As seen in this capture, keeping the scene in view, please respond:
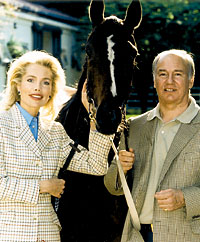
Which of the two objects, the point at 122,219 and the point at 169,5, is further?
the point at 169,5

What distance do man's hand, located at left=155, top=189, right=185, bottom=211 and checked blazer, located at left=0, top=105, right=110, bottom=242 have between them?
1.71ft

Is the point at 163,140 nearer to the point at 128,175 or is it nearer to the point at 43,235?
the point at 128,175

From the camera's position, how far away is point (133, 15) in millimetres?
2875

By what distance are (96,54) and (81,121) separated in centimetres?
67

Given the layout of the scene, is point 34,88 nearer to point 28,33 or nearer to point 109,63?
point 109,63

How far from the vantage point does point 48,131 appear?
110 inches

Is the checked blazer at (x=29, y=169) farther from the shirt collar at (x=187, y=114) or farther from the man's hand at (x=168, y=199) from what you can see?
the man's hand at (x=168, y=199)

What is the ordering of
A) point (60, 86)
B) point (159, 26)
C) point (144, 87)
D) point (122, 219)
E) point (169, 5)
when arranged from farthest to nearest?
point (169, 5)
point (159, 26)
point (144, 87)
point (122, 219)
point (60, 86)

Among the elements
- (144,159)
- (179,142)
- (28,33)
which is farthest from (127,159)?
(28,33)

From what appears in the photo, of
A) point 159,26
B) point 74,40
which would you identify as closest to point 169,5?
point 159,26

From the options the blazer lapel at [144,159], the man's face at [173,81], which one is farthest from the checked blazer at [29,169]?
the man's face at [173,81]

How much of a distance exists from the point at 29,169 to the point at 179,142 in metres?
0.94

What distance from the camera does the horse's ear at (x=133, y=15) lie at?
2.87m

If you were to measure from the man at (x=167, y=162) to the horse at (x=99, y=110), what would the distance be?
23cm
